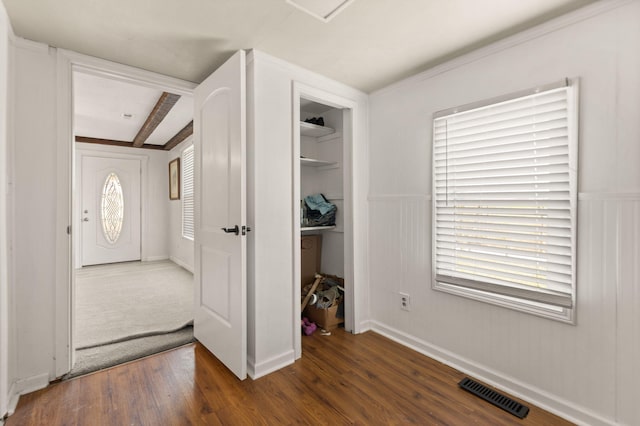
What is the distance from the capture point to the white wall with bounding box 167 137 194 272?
5.23 metres

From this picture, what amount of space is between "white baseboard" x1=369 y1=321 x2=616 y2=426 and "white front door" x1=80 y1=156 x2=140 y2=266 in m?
5.49

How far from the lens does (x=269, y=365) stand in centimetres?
215

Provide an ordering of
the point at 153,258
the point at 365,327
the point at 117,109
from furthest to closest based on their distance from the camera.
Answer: the point at 153,258 < the point at 117,109 < the point at 365,327

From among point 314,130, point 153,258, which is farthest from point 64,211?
point 153,258

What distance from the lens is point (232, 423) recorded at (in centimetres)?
164

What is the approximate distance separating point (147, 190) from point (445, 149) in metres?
5.82

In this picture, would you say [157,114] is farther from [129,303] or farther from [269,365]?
[269,365]

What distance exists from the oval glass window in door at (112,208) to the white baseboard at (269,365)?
507cm

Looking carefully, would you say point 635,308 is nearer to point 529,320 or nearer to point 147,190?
point 529,320

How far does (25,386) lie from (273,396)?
1518mm

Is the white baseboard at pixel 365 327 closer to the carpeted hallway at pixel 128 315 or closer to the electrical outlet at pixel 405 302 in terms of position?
the electrical outlet at pixel 405 302

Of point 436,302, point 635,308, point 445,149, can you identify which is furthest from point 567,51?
point 436,302

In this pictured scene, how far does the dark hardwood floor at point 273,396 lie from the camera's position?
167 centimetres

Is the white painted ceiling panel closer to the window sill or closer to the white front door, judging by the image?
the white front door
